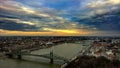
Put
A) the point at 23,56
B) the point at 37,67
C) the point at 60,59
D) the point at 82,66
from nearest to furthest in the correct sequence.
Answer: the point at 82,66 → the point at 37,67 → the point at 60,59 → the point at 23,56

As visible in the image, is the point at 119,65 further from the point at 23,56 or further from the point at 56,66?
the point at 23,56

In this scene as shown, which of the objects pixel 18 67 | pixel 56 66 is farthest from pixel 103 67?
pixel 18 67

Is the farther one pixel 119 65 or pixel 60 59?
pixel 60 59

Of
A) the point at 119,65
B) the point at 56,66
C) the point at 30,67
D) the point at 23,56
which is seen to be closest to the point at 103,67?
the point at 119,65

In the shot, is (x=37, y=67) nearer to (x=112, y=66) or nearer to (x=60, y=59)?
(x=60, y=59)

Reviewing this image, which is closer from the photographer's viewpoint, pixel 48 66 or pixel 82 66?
pixel 82 66

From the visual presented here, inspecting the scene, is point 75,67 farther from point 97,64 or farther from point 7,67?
point 7,67

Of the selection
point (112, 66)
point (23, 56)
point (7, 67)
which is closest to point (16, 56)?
point (23, 56)

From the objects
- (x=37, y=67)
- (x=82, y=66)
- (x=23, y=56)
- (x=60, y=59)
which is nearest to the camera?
(x=82, y=66)
